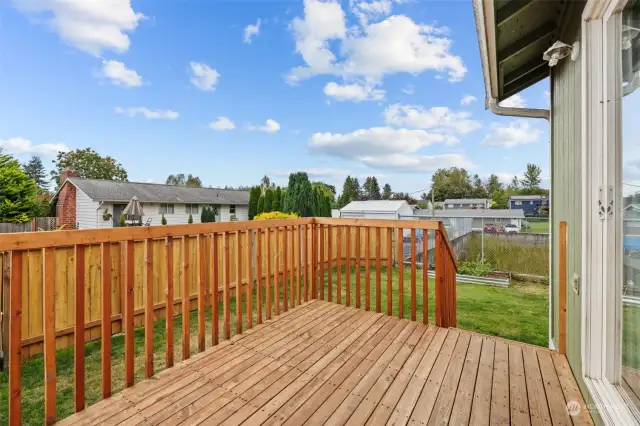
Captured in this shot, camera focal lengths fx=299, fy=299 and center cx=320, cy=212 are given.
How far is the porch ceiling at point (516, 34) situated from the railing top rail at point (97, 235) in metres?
2.21

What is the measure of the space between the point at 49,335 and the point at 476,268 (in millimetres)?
6994

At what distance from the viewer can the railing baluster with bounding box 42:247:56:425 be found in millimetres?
1460

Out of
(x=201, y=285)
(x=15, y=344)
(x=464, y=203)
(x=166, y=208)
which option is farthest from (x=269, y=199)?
(x=464, y=203)

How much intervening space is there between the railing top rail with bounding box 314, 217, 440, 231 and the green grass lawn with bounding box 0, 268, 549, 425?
1499 millimetres

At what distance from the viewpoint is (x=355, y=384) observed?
1.81 meters

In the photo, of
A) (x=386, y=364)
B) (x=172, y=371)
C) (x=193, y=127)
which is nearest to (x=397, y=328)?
(x=386, y=364)

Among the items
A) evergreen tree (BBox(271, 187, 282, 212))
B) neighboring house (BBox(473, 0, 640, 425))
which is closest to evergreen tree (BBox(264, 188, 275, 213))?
evergreen tree (BBox(271, 187, 282, 212))

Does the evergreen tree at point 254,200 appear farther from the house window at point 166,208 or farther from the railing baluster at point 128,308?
the railing baluster at point 128,308

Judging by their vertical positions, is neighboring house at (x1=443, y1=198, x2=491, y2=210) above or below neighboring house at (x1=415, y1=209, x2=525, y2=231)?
above

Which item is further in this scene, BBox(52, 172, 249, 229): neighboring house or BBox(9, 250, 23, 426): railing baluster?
BBox(52, 172, 249, 229): neighboring house

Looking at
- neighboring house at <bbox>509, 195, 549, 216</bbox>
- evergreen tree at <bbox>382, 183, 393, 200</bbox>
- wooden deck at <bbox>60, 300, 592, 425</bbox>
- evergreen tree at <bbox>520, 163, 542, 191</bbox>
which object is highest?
evergreen tree at <bbox>520, 163, 542, 191</bbox>

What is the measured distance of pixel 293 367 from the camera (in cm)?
201

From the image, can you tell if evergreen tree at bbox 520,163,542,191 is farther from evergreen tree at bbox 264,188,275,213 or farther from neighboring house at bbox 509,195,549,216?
evergreen tree at bbox 264,188,275,213

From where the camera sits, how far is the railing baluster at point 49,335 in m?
1.46
